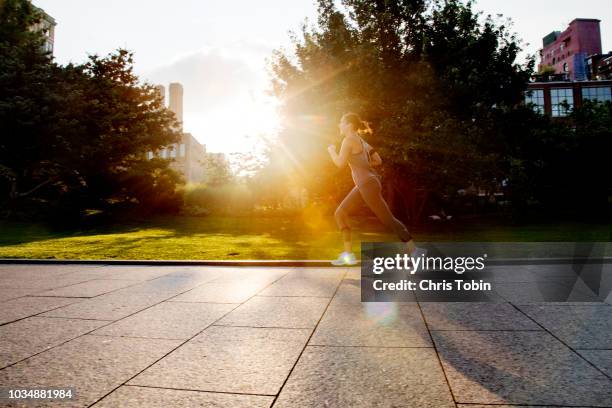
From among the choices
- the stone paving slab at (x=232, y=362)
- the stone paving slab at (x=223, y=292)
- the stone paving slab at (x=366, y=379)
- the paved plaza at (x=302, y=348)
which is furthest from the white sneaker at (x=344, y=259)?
the stone paving slab at (x=366, y=379)

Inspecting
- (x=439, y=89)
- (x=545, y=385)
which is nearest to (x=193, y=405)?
(x=545, y=385)

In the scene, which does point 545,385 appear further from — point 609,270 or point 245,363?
point 609,270

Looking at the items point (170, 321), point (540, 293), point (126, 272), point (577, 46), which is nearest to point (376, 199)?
point (540, 293)

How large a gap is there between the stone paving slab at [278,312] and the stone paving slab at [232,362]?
22 centimetres

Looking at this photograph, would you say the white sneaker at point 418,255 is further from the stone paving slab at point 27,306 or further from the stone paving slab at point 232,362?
the stone paving slab at point 27,306

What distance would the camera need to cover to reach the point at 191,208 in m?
29.4

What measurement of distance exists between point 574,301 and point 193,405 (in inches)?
182

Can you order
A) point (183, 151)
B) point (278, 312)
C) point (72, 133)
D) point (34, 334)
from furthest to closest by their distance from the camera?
point (183, 151) → point (72, 133) → point (278, 312) → point (34, 334)

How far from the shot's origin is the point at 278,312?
4430 mm

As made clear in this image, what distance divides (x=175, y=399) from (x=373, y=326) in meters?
2.06

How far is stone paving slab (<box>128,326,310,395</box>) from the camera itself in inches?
99.8

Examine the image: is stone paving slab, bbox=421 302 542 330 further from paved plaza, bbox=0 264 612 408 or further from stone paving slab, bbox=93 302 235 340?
stone paving slab, bbox=93 302 235 340

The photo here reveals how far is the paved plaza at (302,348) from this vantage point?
2375 mm

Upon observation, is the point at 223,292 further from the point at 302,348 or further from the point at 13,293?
the point at 13,293
